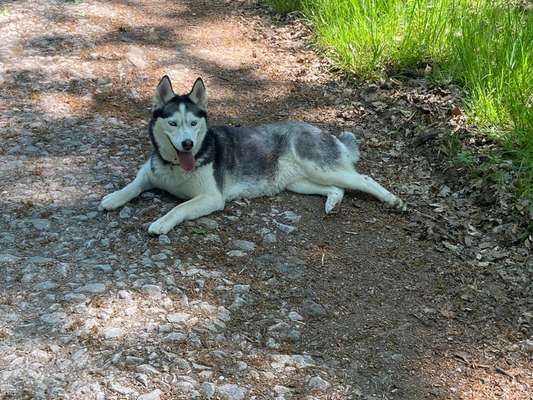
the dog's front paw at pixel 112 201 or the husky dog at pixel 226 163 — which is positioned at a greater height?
the husky dog at pixel 226 163

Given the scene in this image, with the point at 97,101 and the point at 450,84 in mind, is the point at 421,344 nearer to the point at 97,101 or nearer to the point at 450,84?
the point at 450,84

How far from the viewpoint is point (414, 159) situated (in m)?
5.59

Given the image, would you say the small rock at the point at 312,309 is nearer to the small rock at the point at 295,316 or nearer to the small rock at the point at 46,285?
the small rock at the point at 295,316

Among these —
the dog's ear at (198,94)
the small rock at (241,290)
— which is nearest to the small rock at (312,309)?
the small rock at (241,290)

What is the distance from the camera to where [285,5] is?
838 cm

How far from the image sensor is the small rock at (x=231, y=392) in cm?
310

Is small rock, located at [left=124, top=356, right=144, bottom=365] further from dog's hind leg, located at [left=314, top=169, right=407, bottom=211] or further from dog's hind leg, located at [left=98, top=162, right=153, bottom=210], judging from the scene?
dog's hind leg, located at [left=314, top=169, right=407, bottom=211]

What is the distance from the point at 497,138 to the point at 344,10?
2.58 m

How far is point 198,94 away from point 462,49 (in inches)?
106

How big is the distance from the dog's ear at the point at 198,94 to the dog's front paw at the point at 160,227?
919mm

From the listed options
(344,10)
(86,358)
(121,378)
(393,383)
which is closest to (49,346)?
(86,358)

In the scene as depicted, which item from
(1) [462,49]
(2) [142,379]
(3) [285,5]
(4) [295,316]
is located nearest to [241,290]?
(4) [295,316]

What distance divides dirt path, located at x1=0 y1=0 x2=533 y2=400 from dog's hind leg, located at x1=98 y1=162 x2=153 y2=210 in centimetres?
10

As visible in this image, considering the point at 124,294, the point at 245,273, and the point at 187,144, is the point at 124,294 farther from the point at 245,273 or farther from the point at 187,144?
the point at 187,144
